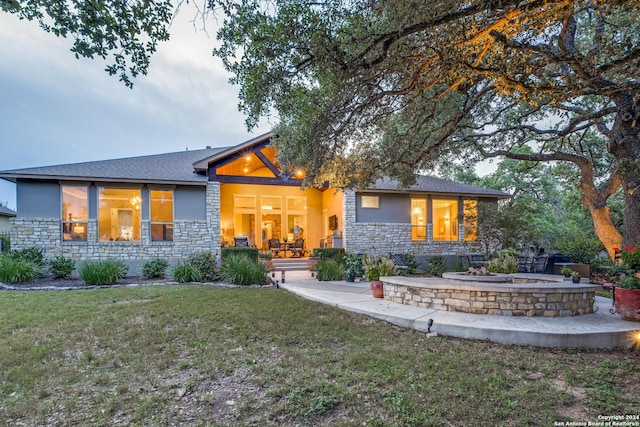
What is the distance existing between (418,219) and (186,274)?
9.77 metres

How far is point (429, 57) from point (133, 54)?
405 cm

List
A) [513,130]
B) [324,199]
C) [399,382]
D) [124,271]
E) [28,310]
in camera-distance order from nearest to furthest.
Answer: [399,382] → [28,310] → [124,271] → [513,130] → [324,199]

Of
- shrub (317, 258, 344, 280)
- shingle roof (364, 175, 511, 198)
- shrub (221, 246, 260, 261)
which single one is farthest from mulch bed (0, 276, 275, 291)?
shingle roof (364, 175, 511, 198)

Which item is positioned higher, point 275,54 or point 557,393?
point 275,54

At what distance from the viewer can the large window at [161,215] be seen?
11523 mm

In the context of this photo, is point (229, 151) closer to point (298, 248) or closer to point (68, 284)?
point (298, 248)

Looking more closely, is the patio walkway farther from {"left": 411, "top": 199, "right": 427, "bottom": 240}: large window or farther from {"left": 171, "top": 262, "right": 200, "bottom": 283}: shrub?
{"left": 411, "top": 199, "right": 427, "bottom": 240}: large window

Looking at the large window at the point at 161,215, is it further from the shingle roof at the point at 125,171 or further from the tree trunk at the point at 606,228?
the tree trunk at the point at 606,228

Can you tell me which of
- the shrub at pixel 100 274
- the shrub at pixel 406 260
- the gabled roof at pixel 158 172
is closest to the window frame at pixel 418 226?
the gabled roof at pixel 158 172

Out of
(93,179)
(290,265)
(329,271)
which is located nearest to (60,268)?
(93,179)

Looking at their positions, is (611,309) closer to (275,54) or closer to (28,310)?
(275,54)

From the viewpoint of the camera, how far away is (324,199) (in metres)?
15.7

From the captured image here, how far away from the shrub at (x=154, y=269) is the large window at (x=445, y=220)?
1102 centimetres

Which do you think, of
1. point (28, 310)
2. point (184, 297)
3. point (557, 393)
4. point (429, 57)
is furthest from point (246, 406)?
point (28, 310)
